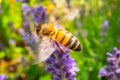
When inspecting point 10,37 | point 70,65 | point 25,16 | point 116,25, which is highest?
point 10,37

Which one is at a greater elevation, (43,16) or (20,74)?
(20,74)

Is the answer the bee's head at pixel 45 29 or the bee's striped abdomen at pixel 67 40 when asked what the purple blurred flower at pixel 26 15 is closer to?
the bee's head at pixel 45 29

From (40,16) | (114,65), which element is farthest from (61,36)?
(40,16)

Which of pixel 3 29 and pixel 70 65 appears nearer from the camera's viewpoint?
pixel 70 65

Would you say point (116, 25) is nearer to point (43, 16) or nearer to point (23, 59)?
point (23, 59)

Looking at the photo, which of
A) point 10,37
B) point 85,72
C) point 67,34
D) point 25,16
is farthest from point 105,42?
point 67,34

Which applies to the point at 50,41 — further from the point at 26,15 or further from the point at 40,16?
the point at 26,15
